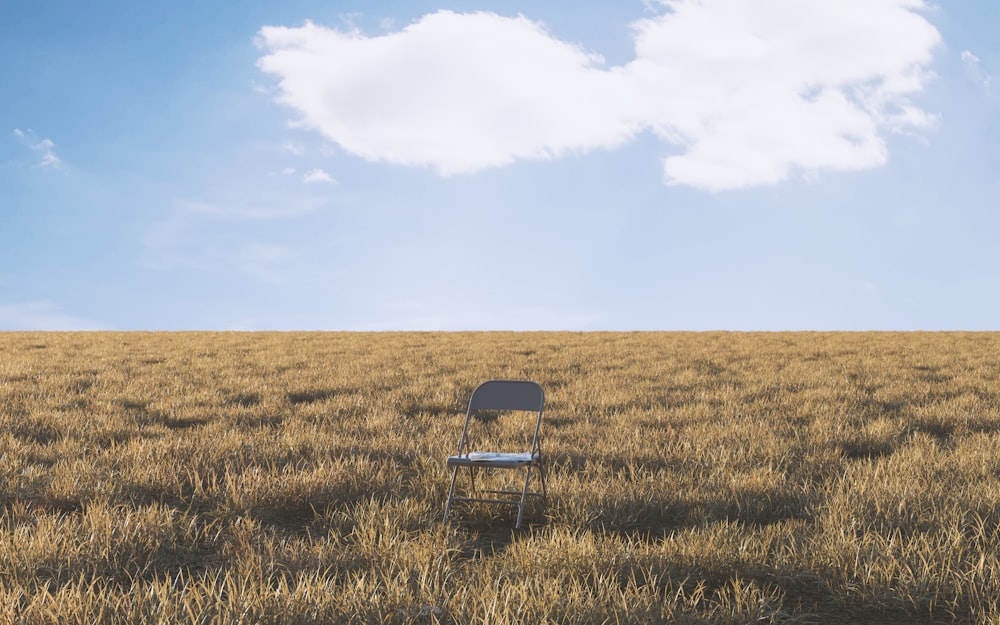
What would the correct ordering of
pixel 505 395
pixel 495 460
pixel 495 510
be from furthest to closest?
1. pixel 505 395
2. pixel 495 510
3. pixel 495 460

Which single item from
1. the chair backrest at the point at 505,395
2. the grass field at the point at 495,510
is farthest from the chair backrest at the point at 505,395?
the grass field at the point at 495,510

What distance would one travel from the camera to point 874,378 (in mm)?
12383

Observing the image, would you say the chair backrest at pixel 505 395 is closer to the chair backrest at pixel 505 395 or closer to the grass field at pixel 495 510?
the chair backrest at pixel 505 395

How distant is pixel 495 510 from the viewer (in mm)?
5113

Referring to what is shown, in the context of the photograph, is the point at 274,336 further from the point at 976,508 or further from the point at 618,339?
the point at 976,508

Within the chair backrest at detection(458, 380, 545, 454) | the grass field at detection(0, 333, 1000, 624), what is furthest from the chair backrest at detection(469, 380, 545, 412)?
the grass field at detection(0, 333, 1000, 624)

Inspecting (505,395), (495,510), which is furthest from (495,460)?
(505,395)

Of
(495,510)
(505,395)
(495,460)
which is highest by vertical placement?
(505,395)

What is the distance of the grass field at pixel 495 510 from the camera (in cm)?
330

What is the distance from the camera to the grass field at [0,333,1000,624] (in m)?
3.30

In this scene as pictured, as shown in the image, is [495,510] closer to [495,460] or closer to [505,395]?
[495,460]

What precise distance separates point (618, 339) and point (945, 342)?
344 inches

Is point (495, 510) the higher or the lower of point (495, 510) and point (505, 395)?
the lower

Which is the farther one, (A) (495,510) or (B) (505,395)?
(B) (505,395)
